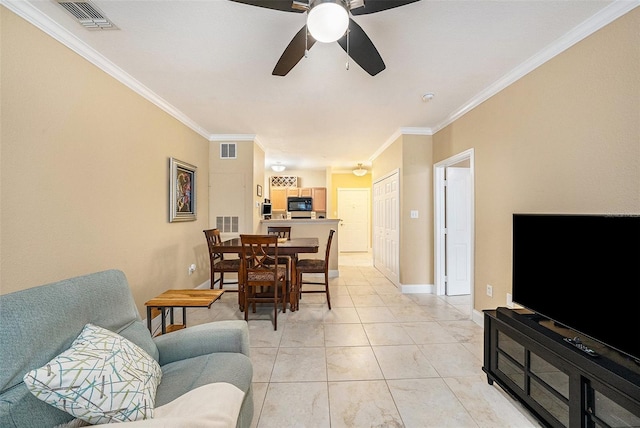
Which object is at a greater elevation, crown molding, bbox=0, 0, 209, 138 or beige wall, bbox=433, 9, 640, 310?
crown molding, bbox=0, 0, 209, 138

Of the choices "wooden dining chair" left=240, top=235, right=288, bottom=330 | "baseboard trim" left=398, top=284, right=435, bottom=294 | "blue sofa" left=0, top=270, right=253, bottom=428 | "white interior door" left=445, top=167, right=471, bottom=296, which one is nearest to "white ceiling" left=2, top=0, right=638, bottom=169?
"white interior door" left=445, top=167, right=471, bottom=296

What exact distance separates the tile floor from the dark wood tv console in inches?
7.6

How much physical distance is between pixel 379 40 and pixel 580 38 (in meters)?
1.35

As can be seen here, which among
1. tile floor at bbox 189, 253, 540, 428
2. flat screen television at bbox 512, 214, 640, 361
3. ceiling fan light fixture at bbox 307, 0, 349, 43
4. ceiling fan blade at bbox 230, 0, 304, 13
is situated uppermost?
→ ceiling fan blade at bbox 230, 0, 304, 13

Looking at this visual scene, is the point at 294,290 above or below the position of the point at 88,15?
below

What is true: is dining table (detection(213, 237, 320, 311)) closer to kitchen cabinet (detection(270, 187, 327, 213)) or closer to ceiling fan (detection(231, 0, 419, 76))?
ceiling fan (detection(231, 0, 419, 76))

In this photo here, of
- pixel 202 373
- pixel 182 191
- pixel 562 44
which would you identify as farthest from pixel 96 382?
pixel 562 44

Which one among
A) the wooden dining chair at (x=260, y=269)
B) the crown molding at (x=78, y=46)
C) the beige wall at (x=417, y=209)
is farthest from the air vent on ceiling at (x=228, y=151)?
the beige wall at (x=417, y=209)

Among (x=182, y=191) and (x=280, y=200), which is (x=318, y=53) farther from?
(x=280, y=200)

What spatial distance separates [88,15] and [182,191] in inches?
83.8

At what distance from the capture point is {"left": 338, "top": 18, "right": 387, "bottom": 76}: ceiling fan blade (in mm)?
1544

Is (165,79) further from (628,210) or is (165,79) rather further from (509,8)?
(628,210)

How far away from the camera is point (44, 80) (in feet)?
5.80

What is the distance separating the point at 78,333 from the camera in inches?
45.9
